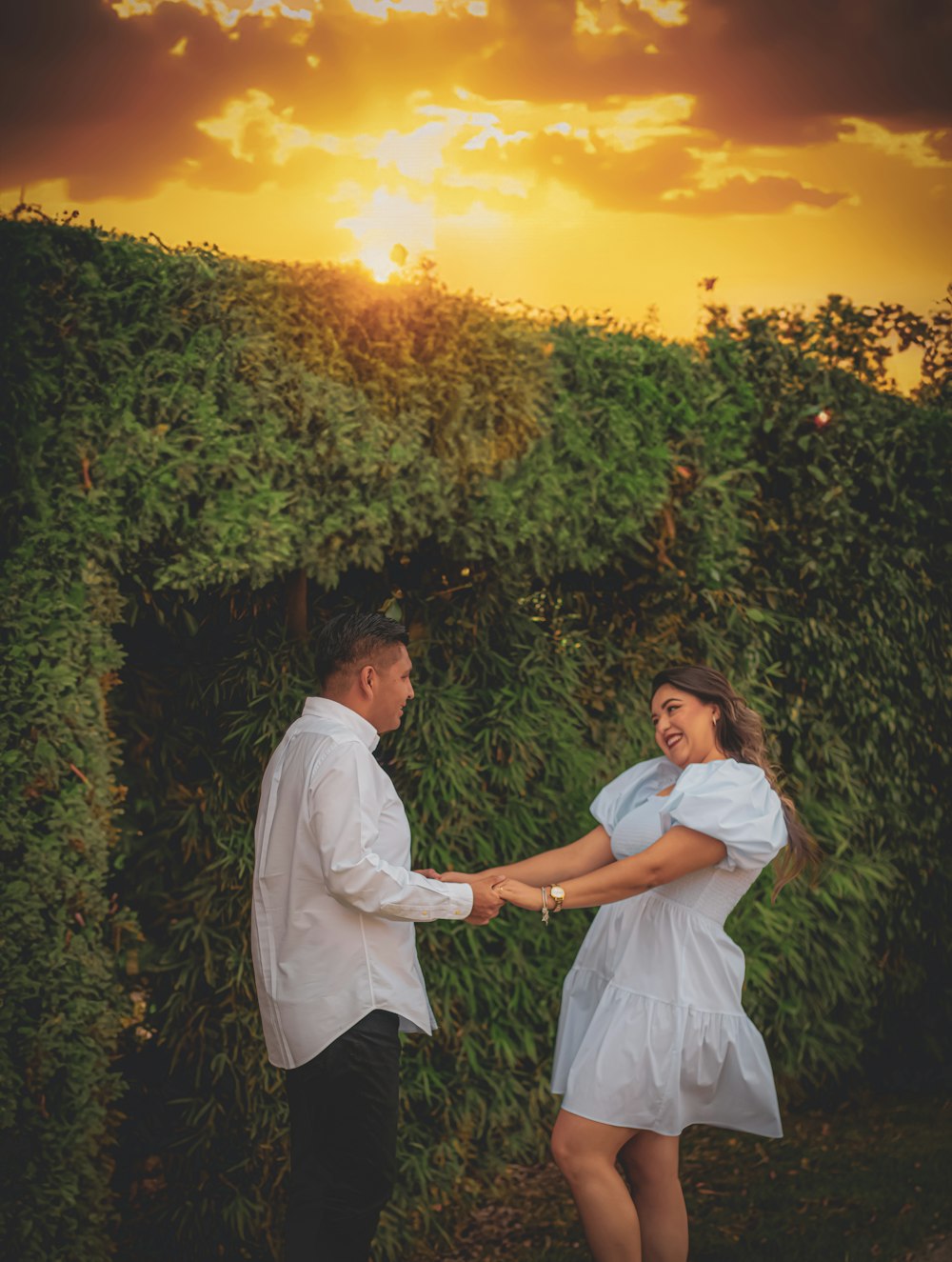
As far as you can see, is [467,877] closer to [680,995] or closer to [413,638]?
[680,995]

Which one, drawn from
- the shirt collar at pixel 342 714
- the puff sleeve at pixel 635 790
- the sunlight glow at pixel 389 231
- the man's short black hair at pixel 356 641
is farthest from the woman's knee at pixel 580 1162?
the sunlight glow at pixel 389 231

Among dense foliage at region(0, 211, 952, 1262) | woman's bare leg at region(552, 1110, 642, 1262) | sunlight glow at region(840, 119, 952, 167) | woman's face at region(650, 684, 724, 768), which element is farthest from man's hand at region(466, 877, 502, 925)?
sunlight glow at region(840, 119, 952, 167)

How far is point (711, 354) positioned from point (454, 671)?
1.99 metres

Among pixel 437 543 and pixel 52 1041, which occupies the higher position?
pixel 437 543

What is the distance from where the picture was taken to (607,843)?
4.11m

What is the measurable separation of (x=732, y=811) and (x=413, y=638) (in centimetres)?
161

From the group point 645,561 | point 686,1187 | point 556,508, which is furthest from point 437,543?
point 686,1187

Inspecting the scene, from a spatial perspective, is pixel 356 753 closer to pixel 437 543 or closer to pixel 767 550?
pixel 437 543

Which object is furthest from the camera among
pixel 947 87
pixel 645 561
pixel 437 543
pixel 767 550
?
pixel 947 87

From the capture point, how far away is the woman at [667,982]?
345 centimetres

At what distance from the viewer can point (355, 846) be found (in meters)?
3.13

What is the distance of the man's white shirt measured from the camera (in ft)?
10.3

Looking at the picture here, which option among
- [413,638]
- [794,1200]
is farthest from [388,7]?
[794,1200]

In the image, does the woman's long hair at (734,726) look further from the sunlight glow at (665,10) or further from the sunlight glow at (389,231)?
the sunlight glow at (665,10)
